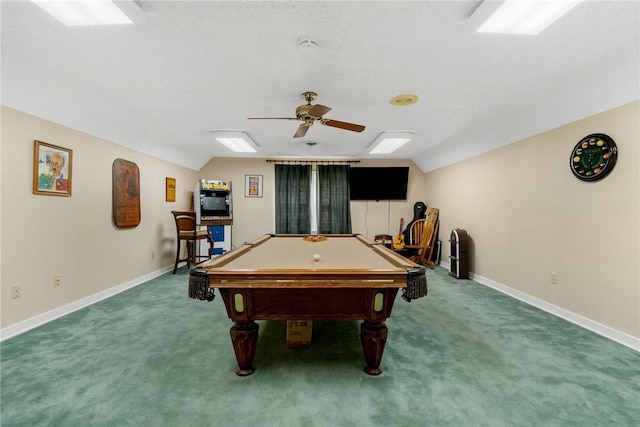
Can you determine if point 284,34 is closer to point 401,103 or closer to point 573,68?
point 401,103

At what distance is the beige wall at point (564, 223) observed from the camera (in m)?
2.34

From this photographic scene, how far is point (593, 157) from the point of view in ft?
8.48

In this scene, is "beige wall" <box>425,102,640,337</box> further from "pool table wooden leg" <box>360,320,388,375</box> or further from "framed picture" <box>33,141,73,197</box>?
"framed picture" <box>33,141,73,197</box>

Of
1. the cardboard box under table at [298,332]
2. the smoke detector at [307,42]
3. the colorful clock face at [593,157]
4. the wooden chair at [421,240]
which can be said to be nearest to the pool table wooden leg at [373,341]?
the cardboard box under table at [298,332]

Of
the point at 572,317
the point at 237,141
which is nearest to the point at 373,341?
the point at 572,317

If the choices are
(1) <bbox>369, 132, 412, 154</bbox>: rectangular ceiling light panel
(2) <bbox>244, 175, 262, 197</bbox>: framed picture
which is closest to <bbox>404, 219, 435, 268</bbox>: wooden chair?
(1) <bbox>369, 132, 412, 154</bbox>: rectangular ceiling light panel

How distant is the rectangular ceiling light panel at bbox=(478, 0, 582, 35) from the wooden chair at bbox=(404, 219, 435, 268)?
396 centimetres

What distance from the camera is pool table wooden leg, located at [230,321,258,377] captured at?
1819 mm

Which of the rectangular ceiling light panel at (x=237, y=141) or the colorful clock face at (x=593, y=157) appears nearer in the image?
the colorful clock face at (x=593, y=157)

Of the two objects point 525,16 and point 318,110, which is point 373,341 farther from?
point 525,16

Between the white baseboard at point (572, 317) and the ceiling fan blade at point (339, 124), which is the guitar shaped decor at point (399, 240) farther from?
the ceiling fan blade at point (339, 124)

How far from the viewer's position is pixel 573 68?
2195 mm

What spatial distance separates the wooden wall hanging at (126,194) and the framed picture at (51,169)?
26.9 inches

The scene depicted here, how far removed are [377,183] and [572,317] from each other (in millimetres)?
4124
